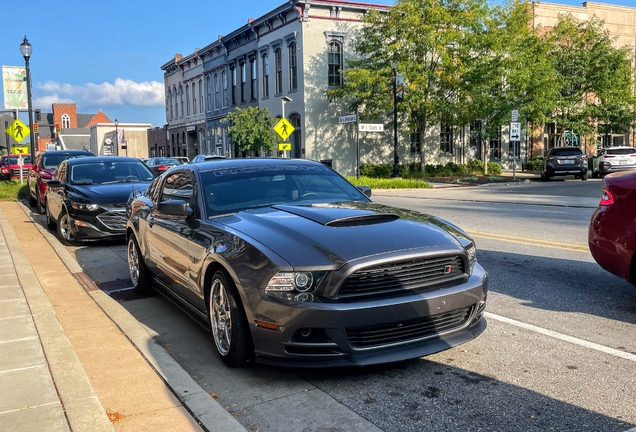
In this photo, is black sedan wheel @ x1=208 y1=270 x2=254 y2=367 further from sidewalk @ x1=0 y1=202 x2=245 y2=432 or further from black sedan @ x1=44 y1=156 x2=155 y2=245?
black sedan @ x1=44 y1=156 x2=155 y2=245

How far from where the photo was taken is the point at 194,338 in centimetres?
551

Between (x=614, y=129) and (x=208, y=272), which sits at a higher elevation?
(x=614, y=129)

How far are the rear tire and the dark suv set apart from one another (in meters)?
26.6

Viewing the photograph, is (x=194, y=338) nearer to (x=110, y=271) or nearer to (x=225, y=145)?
(x=110, y=271)

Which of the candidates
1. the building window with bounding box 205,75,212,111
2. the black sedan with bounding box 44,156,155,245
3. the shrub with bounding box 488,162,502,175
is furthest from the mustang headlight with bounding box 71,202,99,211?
the building window with bounding box 205,75,212,111

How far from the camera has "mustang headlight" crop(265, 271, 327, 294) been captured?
13.3 feet

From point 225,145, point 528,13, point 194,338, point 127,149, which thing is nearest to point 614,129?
point 528,13

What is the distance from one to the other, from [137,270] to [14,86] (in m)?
24.4

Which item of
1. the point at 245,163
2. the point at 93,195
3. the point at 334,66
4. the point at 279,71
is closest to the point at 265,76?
the point at 279,71

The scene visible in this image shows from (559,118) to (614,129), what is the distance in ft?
16.0

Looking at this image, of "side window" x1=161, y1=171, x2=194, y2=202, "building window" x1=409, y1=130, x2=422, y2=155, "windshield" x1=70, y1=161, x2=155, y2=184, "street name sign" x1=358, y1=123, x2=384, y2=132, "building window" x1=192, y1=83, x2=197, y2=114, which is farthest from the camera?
"building window" x1=192, y1=83, x2=197, y2=114

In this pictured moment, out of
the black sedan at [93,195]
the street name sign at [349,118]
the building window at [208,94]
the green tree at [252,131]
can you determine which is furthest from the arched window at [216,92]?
the black sedan at [93,195]

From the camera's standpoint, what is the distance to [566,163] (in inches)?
1178

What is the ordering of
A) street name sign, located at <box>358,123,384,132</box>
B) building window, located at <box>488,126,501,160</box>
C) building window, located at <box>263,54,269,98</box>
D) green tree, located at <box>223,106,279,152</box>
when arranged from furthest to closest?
building window, located at <box>488,126,501,160</box>, building window, located at <box>263,54,269,98</box>, green tree, located at <box>223,106,279,152</box>, street name sign, located at <box>358,123,384,132</box>
